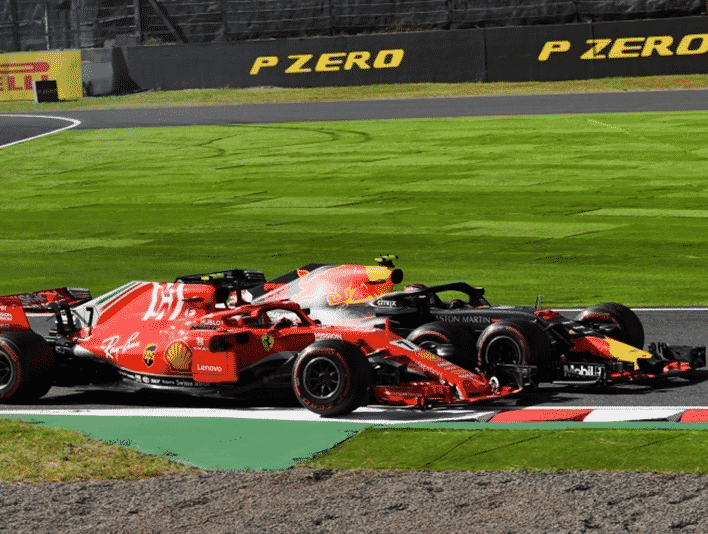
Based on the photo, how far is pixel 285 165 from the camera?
1251 inches

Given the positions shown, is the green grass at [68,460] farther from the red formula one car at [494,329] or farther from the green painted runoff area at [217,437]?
the red formula one car at [494,329]

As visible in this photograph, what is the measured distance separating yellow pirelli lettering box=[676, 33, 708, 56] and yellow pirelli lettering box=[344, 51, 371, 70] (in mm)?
10750

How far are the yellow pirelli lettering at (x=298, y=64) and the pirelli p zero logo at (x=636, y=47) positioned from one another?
890cm

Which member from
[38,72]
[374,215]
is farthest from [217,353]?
[38,72]

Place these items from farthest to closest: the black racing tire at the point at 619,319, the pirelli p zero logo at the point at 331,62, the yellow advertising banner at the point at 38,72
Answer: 1. the yellow advertising banner at the point at 38,72
2. the pirelli p zero logo at the point at 331,62
3. the black racing tire at the point at 619,319

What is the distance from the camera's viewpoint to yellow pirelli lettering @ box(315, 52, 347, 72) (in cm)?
4488

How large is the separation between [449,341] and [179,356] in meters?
2.31

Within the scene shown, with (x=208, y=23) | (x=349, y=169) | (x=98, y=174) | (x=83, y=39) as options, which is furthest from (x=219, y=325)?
(x=83, y=39)

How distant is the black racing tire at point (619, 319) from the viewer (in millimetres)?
11680

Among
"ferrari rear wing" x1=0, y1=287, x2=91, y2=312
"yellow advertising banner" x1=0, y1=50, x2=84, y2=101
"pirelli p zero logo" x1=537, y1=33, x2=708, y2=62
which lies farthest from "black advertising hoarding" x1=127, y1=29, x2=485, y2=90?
"ferrari rear wing" x1=0, y1=287, x2=91, y2=312

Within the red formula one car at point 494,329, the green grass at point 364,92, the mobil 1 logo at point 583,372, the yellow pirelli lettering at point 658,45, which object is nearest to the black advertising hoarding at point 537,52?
the green grass at point 364,92

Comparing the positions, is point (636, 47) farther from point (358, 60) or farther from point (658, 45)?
point (358, 60)

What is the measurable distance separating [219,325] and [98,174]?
22.4 m

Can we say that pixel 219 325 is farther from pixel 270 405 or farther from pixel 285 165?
pixel 285 165
